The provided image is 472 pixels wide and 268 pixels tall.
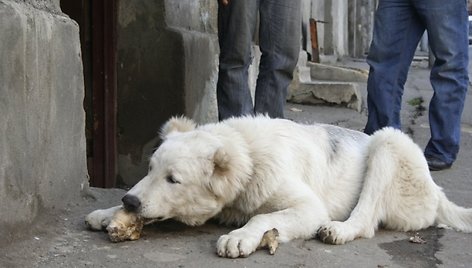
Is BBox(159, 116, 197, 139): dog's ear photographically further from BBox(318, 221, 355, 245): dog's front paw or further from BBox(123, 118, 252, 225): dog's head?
BBox(318, 221, 355, 245): dog's front paw

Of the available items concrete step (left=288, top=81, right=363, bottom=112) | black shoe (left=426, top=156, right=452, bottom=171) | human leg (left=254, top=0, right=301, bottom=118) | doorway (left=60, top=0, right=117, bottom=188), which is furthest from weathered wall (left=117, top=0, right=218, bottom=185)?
concrete step (left=288, top=81, right=363, bottom=112)

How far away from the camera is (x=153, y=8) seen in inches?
198

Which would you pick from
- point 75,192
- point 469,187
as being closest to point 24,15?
point 75,192

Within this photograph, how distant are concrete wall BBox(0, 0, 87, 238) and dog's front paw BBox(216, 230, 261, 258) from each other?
0.79m

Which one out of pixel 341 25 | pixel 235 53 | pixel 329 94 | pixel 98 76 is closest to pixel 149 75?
pixel 98 76

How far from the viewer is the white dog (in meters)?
3.02

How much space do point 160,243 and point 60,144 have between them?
0.65 meters

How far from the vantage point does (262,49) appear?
461 cm

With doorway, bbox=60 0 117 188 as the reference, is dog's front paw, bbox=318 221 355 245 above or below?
below

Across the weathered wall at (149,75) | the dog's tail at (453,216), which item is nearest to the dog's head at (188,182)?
the dog's tail at (453,216)

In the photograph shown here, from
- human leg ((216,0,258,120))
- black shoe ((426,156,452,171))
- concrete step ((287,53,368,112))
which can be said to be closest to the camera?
human leg ((216,0,258,120))

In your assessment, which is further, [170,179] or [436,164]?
[436,164]

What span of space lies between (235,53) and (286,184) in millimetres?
1526

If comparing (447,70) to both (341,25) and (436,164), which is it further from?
(341,25)
